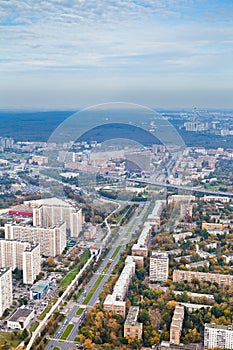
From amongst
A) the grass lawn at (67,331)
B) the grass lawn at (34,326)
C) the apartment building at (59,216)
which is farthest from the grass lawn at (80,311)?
the apartment building at (59,216)

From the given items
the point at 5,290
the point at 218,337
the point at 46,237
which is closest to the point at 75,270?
the point at 46,237

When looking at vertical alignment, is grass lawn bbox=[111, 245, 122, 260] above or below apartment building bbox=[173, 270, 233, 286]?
above

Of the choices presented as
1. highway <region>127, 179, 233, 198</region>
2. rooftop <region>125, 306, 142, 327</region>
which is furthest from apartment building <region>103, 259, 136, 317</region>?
highway <region>127, 179, 233, 198</region>

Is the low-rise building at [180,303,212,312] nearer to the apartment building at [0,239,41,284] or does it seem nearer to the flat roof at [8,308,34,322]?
the flat roof at [8,308,34,322]

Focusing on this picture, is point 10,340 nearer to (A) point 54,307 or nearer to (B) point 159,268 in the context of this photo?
(A) point 54,307

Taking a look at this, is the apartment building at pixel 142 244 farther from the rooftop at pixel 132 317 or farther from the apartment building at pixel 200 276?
the rooftop at pixel 132 317

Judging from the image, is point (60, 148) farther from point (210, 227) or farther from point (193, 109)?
point (193, 109)
